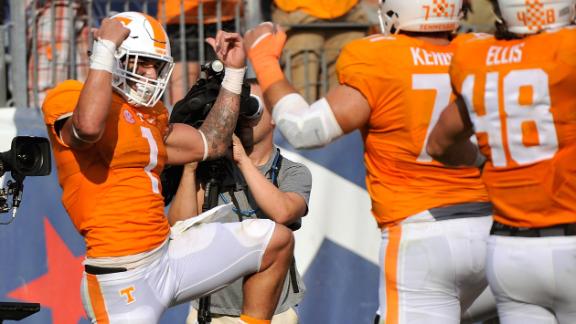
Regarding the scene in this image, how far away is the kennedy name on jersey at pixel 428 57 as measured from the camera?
4180 mm

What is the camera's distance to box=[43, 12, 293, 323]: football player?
4.48 m

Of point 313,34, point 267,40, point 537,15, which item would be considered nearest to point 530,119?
point 537,15

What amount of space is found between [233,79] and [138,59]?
1.65 ft

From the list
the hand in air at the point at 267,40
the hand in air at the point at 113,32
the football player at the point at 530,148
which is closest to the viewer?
the football player at the point at 530,148

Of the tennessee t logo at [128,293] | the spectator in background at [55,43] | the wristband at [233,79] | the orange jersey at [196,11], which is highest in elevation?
the wristband at [233,79]

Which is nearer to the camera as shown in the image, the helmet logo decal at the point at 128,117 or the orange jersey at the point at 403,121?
the orange jersey at the point at 403,121

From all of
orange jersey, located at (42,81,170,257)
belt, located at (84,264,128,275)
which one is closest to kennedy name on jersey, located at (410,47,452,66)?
orange jersey, located at (42,81,170,257)

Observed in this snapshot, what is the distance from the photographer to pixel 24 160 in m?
4.84

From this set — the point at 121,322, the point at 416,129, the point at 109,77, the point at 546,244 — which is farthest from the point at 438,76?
the point at 121,322

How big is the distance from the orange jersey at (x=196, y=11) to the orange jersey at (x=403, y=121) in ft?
10.4

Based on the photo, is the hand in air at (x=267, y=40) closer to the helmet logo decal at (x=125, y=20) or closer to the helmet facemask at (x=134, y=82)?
the helmet facemask at (x=134, y=82)

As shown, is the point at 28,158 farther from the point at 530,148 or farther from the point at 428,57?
the point at 530,148

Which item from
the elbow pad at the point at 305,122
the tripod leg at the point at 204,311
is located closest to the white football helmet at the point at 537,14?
the elbow pad at the point at 305,122

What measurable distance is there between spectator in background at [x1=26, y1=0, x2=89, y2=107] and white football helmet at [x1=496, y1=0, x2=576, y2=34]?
3927mm
